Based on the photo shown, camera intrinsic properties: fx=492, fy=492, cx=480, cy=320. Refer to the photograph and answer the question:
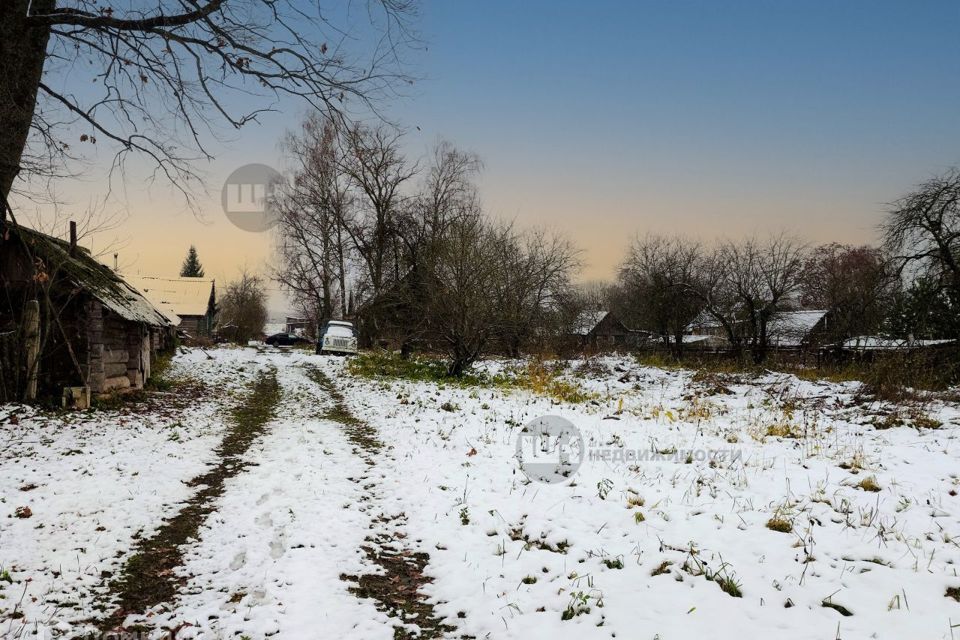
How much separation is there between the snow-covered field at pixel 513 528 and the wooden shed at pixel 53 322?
118cm

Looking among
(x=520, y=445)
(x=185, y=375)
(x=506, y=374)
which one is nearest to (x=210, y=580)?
(x=520, y=445)

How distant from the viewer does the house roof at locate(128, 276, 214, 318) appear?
43188 millimetres

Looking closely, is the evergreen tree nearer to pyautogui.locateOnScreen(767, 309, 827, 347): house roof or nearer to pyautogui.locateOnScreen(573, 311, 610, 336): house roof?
pyautogui.locateOnScreen(573, 311, 610, 336): house roof

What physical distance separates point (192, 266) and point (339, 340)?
59.9m

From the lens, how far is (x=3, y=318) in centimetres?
1098

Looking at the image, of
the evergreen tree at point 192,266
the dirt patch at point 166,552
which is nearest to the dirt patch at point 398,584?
the dirt patch at point 166,552

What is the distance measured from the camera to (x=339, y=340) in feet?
102

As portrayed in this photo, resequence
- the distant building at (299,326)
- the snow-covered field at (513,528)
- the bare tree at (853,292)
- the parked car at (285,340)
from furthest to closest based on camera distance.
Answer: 1. the parked car at (285,340)
2. the distant building at (299,326)
3. the bare tree at (853,292)
4. the snow-covered field at (513,528)

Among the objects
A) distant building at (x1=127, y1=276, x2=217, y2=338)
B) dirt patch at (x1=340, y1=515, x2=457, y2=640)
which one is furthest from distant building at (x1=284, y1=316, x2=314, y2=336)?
dirt patch at (x1=340, y1=515, x2=457, y2=640)

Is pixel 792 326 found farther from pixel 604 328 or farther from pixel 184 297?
pixel 184 297

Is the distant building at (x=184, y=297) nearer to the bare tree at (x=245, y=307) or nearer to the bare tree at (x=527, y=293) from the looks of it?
A: the bare tree at (x=245, y=307)

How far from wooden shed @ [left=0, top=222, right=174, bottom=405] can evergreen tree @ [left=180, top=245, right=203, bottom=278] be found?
241 feet

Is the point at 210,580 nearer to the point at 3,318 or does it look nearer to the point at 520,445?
the point at 520,445

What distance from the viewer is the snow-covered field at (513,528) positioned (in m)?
3.52
